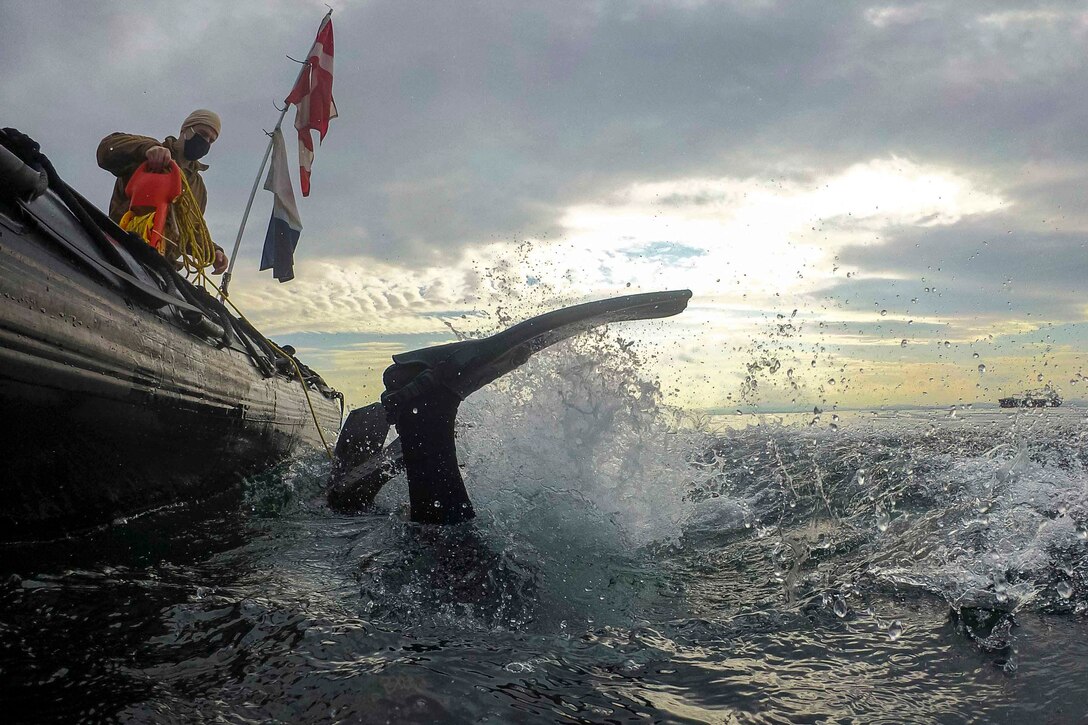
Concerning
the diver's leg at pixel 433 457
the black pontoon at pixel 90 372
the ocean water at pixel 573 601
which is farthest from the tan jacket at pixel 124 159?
the diver's leg at pixel 433 457

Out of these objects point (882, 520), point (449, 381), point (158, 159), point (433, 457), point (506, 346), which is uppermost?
point (158, 159)

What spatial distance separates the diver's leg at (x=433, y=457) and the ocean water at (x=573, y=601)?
15 cm

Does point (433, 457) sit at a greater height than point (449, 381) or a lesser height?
lesser

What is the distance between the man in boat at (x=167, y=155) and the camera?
21.9ft

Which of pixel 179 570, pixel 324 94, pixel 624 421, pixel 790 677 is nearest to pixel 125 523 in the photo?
pixel 179 570

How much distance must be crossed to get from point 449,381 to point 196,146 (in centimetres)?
573

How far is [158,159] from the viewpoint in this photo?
6469 millimetres

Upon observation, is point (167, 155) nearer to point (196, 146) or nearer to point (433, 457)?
point (196, 146)

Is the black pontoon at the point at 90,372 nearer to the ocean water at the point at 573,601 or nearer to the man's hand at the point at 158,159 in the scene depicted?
the ocean water at the point at 573,601

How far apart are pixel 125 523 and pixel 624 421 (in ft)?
11.7

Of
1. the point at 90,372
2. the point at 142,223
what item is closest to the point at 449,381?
the point at 90,372

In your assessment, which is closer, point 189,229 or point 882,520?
point 882,520

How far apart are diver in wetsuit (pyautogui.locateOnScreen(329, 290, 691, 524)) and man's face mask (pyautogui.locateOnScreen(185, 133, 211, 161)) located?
17.6ft

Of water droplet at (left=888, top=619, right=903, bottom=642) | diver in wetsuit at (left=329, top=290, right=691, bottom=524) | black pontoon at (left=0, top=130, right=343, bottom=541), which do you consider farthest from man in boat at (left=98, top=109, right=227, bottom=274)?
water droplet at (left=888, top=619, right=903, bottom=642)
